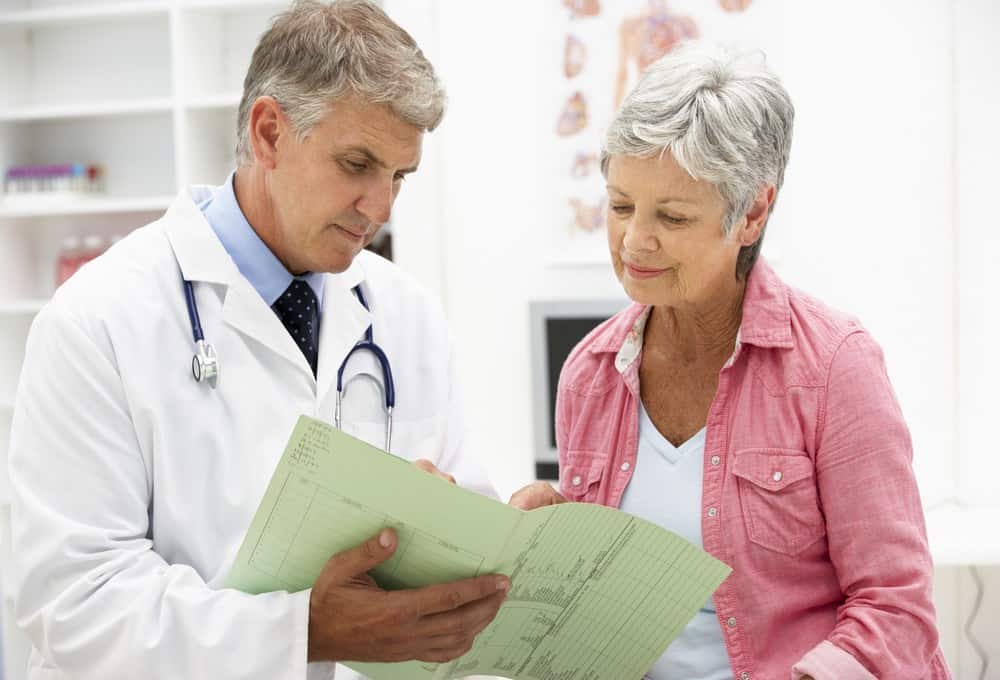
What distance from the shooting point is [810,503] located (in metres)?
1.27

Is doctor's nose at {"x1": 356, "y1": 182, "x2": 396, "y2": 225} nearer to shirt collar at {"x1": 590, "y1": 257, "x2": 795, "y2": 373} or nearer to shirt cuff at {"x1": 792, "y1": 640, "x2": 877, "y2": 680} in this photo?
shirt collar at {"x1": 590, "y1": 257, "x2": 795, "y2": 373}

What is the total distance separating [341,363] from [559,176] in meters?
2.03

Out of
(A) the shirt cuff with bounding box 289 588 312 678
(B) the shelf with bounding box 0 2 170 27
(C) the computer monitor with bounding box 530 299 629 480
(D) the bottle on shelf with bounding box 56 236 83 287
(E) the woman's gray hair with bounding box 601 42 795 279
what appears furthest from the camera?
(D) the bottle on shelf with bounding box 56 236 83 287

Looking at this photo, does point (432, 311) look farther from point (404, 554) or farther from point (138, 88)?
point (138, 88)

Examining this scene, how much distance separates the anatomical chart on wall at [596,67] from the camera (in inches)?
126

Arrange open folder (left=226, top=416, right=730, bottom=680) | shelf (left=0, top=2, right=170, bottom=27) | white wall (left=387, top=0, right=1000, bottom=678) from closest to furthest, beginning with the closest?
open folder (left=226, top=416, right=730, bottom=680), white wall (left=387, top=0, right=1000, bottom=678), shelf (left=0, top=2, right=170, bottom=27)

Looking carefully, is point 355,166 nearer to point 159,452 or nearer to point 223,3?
point 159,452

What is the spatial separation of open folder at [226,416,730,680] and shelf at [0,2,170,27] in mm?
2934

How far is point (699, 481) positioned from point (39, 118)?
127 inches

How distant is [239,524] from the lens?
133 cm

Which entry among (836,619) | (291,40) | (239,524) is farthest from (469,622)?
(291,40)

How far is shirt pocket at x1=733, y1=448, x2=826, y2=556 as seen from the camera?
1276mm

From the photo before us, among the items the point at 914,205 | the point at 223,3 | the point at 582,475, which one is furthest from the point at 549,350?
the point at 582,475

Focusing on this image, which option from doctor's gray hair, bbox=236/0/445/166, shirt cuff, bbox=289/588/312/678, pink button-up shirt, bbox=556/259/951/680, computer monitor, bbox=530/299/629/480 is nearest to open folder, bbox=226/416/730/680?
shirt cuff, bbox=289/588/312/678
